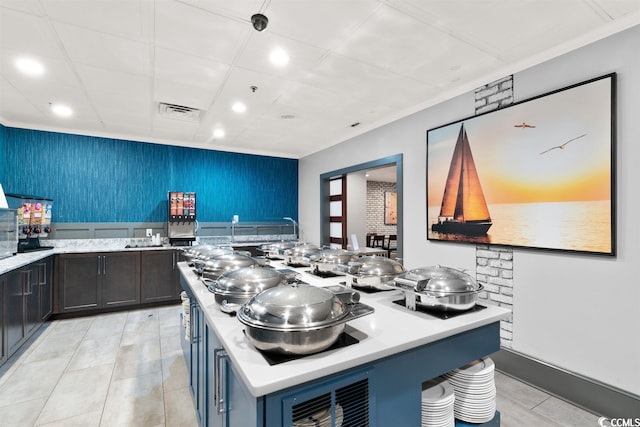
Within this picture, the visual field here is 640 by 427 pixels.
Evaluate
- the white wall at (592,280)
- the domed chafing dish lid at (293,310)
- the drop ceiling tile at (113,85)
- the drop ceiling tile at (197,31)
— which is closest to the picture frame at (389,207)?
the white wall at (592,280)

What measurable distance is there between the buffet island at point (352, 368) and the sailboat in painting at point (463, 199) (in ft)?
5.32

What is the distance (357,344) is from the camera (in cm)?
110

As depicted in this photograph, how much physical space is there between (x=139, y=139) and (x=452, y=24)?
16.2 feet

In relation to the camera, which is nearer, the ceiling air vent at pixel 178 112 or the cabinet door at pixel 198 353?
the cabinet door at pixel 198 353

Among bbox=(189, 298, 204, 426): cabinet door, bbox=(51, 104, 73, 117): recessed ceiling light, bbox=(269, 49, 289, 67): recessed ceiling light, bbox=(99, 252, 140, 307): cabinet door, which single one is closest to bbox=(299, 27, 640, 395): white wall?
bbox=(269, 49, 289, 67): recessed ceiling light

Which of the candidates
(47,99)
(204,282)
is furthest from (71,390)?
(47,99)

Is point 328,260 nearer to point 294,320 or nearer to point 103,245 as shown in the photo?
point 294,320

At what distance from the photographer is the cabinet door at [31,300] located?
312 cm

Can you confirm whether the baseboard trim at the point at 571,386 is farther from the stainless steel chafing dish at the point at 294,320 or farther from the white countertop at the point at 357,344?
the stainless steel chafing dish at the point at 294,320

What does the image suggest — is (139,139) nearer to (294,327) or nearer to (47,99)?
(47,99)

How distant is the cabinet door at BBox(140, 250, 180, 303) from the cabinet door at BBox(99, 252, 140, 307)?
0.08m

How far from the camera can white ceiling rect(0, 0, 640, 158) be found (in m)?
1.96

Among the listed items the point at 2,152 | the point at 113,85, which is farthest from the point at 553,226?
the point at 2,152

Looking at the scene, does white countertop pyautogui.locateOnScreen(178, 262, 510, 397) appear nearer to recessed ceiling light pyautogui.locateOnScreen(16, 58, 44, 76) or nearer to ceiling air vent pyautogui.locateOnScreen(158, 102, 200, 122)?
recessed ceiling light pyautogui.locateOnScreen(16, 58, 44, 76)
